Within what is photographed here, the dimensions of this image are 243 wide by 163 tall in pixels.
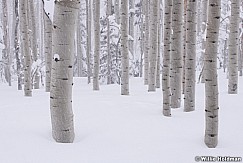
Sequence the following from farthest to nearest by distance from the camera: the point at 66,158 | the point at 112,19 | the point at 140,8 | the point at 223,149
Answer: the point at 140,8 → the point at 112,19 → the point at 223,149 → the point at 66,158

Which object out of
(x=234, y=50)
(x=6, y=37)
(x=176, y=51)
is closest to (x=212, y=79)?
(x=176, y=51)

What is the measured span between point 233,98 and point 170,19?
259cm

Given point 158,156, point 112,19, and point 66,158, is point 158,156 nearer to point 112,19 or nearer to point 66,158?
point 66,158

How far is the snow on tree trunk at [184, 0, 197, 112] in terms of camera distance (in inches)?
248

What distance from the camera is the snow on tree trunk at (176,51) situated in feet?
21.0

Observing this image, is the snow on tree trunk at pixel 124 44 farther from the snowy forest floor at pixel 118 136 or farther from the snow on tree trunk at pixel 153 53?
the snowy forest floor at pixel 118 136

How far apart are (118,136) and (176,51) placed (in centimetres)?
278

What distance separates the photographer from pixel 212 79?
14.7ft

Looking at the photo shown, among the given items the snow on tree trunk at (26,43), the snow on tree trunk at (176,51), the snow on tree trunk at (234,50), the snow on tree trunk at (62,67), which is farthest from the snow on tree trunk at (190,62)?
the snow on tree trunk at (26,43)

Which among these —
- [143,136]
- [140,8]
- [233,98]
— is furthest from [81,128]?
[140,8]

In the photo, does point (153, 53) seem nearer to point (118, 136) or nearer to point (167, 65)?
point (167, 65)

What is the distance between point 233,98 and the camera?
729 centimetres

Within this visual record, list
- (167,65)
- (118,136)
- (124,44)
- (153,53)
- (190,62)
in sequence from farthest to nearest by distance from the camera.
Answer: (153,53) < (124,44) < (190,62) < (167,65) < (118,136)

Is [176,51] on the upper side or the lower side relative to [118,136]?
upper
